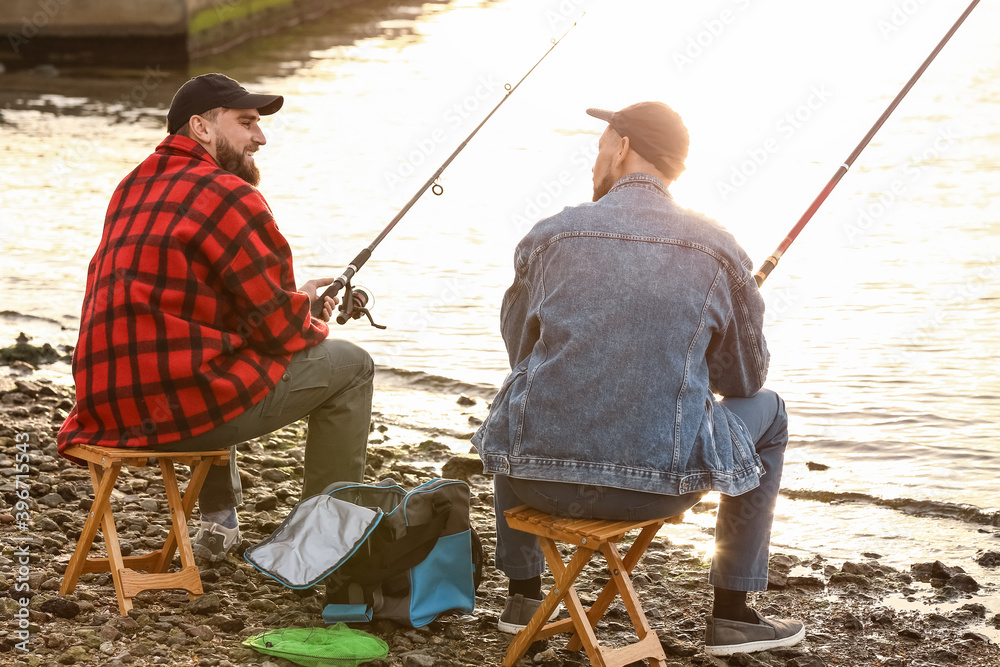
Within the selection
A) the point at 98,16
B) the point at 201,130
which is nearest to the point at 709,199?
the point at 201,130

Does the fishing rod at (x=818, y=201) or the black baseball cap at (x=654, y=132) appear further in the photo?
the fishing rod at (x=818, y=201)

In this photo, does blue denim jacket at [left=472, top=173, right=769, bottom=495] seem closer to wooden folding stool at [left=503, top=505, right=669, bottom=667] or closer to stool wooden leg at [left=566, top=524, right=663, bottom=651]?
wooden folding stool at [left=503, top=505, right=669, bottom=667]

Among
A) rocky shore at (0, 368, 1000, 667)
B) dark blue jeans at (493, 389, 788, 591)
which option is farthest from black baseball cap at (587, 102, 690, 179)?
rocky shore at (0, 368, 1000, 667)

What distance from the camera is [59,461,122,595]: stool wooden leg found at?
321 cm

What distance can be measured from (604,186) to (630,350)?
1.62 ft

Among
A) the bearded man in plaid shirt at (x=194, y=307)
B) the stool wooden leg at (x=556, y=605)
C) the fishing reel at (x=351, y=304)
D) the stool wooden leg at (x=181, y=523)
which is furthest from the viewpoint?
the fishing reel at (x=351, y=304)

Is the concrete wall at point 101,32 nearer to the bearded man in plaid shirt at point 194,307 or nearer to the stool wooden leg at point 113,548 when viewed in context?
the bearded man in plaid shirt at point 194,307

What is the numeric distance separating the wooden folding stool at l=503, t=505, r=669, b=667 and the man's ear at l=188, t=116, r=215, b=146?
140cm

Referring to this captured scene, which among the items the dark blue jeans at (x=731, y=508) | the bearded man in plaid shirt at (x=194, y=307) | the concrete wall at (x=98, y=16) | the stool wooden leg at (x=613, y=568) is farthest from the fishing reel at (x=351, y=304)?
the concrete wall at (x=98, y=16)

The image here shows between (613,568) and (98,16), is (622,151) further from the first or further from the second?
(98,16)

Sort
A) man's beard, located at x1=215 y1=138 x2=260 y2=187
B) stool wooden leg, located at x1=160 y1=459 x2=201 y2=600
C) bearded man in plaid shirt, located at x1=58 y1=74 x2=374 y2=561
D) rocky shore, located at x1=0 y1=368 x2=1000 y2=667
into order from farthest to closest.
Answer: man's beard, located at x1=215 y1=138 x2=260 y2=187 → stool wooden leg, located at x1=160 y1=459 x2=201 y2=600 → bearded man in plaid shirt, located at x1=58 y1=74 x2=374 y2=561 → rocky shore, located at x1=0 y1=368 x2=1000 y2=667

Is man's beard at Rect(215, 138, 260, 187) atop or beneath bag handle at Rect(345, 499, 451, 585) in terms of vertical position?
atop

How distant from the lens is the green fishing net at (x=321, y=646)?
300 cm

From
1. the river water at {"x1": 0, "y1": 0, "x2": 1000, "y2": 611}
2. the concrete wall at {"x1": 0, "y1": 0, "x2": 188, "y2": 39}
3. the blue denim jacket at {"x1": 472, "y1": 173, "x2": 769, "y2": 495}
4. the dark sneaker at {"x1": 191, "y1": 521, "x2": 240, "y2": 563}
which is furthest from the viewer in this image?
the concrete wall at {"x1": 0, "y1": 0, "x2": 188, "y2": 39}
